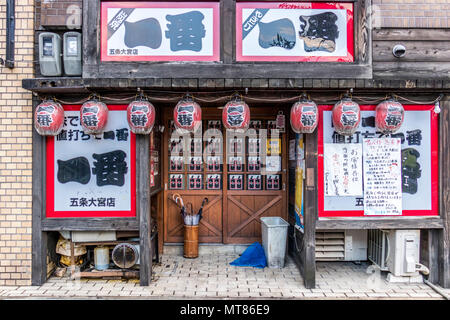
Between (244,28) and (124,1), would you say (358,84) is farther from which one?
(124,1)

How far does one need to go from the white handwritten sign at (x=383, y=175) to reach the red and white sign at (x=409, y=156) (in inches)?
3.9

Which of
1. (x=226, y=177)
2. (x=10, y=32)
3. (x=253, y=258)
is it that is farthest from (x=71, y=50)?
(x=253, y=258)

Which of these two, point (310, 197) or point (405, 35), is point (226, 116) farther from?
point (405, 35)

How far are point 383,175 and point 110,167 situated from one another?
17.2 feet

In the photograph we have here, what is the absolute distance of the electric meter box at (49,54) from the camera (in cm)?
541

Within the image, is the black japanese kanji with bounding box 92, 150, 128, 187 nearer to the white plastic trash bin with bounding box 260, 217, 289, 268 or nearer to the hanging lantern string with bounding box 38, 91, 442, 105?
the hanging lantern string with bounding box 38, 91, 442, 105

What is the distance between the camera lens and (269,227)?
650cm

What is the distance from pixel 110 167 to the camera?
223 inches

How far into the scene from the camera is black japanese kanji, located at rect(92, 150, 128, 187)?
5656 mm

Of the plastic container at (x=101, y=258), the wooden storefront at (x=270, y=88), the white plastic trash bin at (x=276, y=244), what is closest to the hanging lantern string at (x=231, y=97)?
the wooden storefront at (x=270, y=88)

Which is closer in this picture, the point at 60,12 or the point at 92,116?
the point at 92,116

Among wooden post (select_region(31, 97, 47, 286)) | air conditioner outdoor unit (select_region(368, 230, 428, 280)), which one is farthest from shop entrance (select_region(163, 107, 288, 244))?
wooden post (select_region(31, 97, 47, 286))

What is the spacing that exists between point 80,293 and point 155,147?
3230 mm

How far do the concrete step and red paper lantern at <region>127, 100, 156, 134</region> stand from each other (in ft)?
11.2
